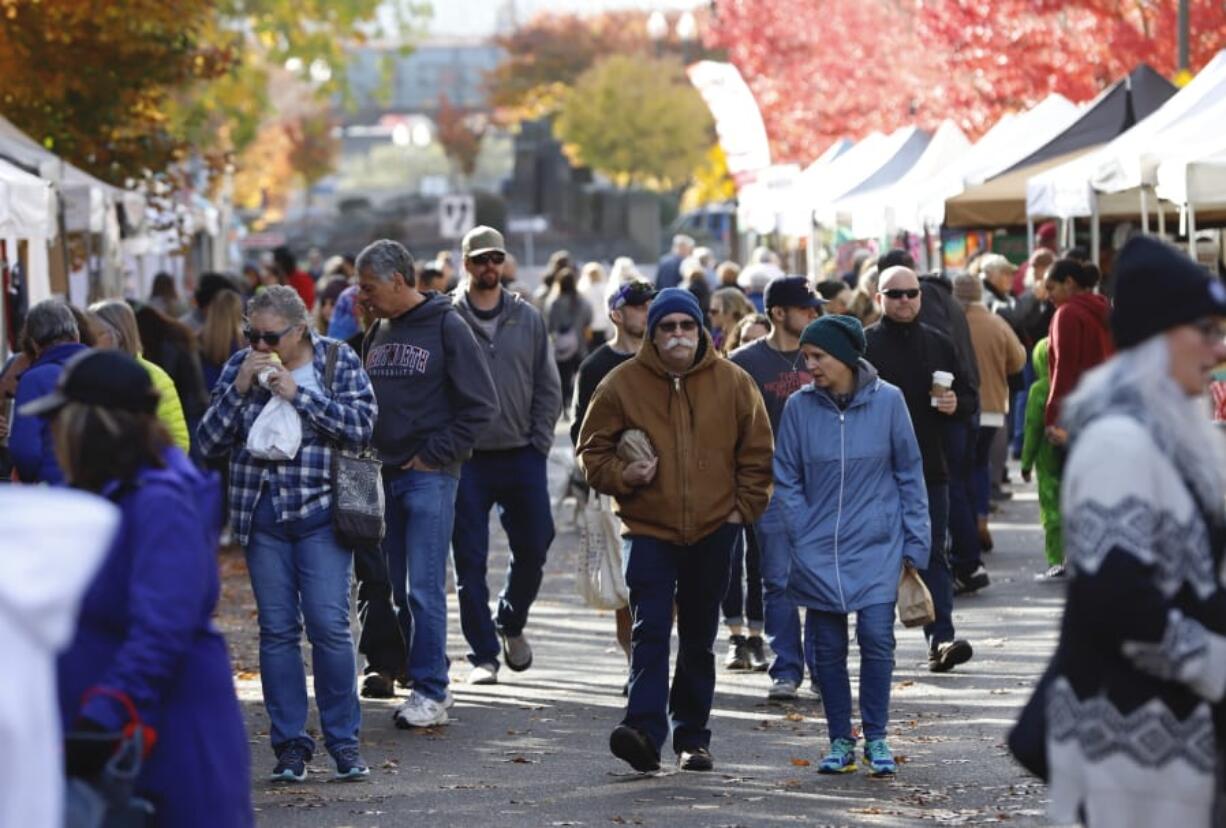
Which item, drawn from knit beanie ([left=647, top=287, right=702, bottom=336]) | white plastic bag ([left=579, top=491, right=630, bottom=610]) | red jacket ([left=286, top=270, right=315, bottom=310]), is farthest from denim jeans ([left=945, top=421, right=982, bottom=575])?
red jacket ([left=286, top=270, right=315, bottom=310])

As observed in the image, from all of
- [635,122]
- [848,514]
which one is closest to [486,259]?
[848,514]

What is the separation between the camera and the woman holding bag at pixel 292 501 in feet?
30.4

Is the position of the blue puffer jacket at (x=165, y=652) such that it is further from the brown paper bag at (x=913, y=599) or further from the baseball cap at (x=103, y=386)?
the brown paper bag at (x=913, y=599)

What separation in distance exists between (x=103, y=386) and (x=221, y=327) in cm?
1109

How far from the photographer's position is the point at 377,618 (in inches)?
449

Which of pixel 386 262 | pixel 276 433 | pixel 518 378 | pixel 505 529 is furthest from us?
pixel 505 529

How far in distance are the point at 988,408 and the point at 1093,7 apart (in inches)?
627

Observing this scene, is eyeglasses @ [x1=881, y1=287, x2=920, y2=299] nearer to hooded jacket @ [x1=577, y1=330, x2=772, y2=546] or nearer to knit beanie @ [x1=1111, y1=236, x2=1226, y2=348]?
hooded jacket @ [x1=577, y1=330, x2=772, y2=546]

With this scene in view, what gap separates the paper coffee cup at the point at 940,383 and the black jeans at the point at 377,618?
→ 8.80 ft

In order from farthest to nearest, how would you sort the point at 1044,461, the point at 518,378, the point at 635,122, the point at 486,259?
the point at 635,122 < the point at 1044,461 < the point at 518,378 < the point at 486,259

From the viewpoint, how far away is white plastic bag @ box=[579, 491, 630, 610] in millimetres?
11242

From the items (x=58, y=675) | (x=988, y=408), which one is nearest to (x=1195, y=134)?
(x=988, y=408)

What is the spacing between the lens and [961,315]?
13.8 m

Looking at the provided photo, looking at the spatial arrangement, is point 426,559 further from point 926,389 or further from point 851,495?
point 926,389
